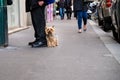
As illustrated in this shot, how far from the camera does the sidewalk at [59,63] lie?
24.2 feet

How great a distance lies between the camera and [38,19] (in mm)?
11227

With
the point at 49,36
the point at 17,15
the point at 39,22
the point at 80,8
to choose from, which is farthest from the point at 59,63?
the point at 17,15

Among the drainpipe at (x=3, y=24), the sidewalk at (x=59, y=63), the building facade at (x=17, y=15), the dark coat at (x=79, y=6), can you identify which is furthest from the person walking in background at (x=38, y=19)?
the building facade at (x=17, y=15)

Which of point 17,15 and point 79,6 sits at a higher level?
point 79,6

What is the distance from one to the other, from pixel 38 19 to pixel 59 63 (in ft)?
9.43

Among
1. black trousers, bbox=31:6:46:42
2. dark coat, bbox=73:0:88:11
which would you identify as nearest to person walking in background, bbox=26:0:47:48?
black trousers, bbox=31:6:46:42

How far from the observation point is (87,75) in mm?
7387

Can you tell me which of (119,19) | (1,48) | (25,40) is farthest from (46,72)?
(25,40)

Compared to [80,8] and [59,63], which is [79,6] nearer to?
[80,8]

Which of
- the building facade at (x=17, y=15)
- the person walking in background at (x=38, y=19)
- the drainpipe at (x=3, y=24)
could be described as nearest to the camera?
the drainpipe at (x=3, y=24)

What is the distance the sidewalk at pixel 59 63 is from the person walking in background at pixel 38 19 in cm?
28

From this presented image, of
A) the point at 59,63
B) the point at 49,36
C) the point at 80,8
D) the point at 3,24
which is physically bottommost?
the point at 59,63

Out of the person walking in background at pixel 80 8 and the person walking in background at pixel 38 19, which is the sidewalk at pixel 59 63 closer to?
the person walking in background at pixel 38 19

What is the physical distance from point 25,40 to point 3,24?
7.21 feet
